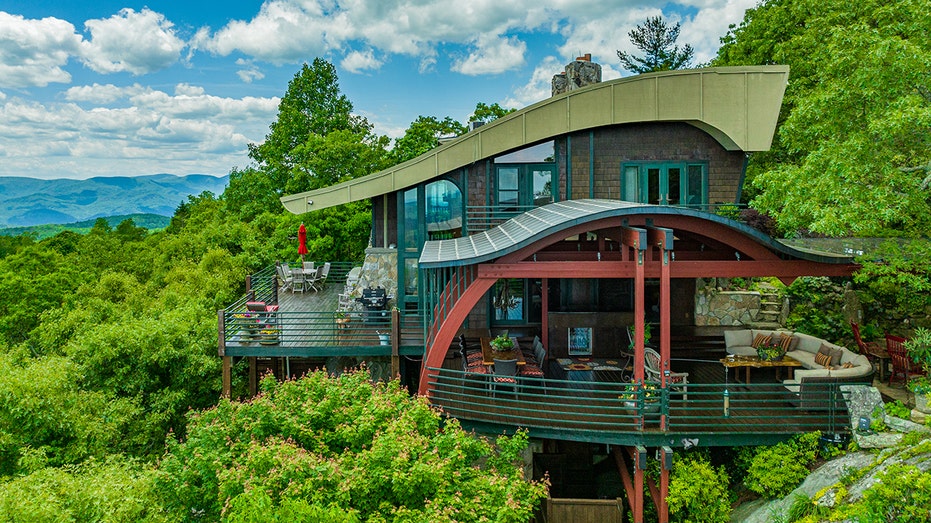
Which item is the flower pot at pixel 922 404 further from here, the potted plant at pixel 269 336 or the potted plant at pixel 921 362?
the potted plant at pixel 269 336

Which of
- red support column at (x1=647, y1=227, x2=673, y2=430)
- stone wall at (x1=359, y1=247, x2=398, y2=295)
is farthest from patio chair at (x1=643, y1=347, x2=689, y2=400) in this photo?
stone wall at (x1=359, y1=247, x2=398, y2=295)

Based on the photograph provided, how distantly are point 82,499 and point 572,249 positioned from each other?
35.5ft

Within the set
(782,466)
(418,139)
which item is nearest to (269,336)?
(782,466)

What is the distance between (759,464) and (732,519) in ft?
3.41

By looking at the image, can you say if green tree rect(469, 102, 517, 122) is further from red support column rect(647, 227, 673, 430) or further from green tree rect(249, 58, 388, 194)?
red support column rect(647, 227, 673, 430)

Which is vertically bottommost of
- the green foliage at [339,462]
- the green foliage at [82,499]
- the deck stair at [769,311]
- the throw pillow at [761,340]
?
the green foliage at [82,499]

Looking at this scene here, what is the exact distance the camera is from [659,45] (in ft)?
125

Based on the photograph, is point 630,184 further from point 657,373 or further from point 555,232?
point 657,373

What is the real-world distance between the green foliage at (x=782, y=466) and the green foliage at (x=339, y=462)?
12.8 feet

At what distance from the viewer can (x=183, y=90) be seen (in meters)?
59.1

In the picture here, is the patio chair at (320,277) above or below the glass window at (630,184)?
below

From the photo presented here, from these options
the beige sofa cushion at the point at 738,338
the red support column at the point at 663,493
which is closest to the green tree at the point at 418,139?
the beige sofa cushion at the point at 738,338

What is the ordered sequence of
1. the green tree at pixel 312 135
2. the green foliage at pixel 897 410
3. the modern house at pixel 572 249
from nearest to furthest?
1. the green foliage at pixel 897 410
2. the modern house at pixel 572 249
3. the green tree at pixel 312 135

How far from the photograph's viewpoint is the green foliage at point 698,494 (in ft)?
32.1
